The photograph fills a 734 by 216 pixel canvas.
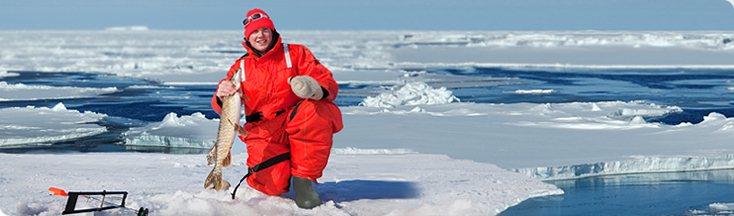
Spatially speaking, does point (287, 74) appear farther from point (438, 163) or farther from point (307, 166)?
point (438, 163)

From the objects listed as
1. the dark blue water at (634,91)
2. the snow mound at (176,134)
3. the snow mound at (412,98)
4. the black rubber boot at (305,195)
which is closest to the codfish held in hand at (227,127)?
the black rubber boot at (305,195)

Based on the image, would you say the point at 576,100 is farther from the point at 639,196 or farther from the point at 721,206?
the point at 721,206

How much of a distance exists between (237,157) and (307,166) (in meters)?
1.79

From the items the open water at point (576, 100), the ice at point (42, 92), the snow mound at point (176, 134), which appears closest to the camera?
the open water at point (576, 100)

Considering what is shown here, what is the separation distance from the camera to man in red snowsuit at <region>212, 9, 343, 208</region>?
3.39m

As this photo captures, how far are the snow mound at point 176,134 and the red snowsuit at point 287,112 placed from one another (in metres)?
2.86

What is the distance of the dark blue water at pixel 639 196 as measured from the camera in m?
3.79

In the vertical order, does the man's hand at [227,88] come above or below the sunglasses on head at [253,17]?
Answer: below

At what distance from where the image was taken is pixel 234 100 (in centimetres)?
325

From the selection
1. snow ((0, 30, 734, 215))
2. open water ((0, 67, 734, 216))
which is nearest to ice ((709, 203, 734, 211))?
open water ((0, 67, 734, 216))

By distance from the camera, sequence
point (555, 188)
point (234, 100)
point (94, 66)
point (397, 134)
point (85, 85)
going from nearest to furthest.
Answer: point (234, 100), point (555, 188), point (397, 134), point (85, 85), point (94, 66)

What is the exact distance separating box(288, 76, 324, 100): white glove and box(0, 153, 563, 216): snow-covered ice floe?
589mm

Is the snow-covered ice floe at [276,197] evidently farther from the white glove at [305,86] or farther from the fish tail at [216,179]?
the white glove at [305,86]

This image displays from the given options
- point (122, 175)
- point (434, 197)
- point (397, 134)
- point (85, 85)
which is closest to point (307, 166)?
point (434, 197)
